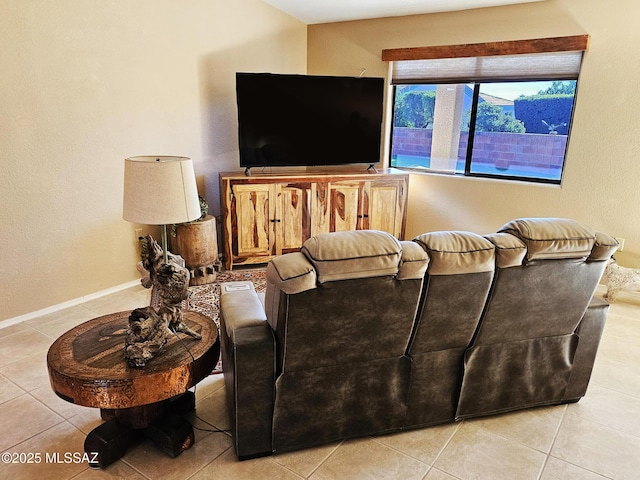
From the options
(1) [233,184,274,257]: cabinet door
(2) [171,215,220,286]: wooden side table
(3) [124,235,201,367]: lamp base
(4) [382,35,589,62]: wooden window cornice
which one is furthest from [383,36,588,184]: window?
(3) [124,235,201,367]: lamp base

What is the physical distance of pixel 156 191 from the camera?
5.54ft

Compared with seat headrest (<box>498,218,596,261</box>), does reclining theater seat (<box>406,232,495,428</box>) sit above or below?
below

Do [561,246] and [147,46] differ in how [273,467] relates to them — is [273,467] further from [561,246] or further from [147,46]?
[147,46]

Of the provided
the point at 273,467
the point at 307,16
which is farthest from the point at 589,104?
the point at 273,467

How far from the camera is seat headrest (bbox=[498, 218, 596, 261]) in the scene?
5.86 ft

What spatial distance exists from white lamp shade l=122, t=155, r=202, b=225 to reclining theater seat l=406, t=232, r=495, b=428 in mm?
963

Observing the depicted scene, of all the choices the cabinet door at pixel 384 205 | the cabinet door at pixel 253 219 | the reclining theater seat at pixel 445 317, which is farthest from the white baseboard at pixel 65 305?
the reclining theater seat at pixel 445 317

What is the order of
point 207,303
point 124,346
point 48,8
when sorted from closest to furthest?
point 124,346 → point 48,8 → point 207,303

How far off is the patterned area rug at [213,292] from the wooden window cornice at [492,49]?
8.54 ft

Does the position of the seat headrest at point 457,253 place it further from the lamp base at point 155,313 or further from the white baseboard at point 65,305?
the white baseboard at point 65,305

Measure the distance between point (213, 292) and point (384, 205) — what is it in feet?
6.40

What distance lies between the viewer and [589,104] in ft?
12.1

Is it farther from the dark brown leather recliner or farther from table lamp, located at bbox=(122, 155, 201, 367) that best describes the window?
table lamp, located at bbox=(122, 155, 201, 367)

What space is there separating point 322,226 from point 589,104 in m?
2.53
